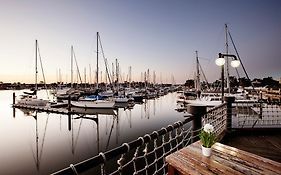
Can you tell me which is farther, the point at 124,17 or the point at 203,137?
the point at 124,17

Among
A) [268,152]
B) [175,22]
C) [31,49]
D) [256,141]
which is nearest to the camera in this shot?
[268,152]

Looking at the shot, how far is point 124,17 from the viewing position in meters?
24.3

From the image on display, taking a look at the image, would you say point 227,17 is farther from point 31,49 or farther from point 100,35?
point 31,49

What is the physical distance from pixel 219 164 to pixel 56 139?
56.9ft

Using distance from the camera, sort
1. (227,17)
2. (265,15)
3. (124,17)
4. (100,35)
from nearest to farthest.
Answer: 1. (265,15)
2. (227,17)
3. (124,17)
4. (100,35)

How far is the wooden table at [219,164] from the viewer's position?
7.66ft

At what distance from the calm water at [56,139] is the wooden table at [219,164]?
35.1 feet

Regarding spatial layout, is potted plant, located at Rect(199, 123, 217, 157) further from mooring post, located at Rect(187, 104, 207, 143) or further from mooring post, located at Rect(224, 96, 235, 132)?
mooring post, located at Rect(224, 96, 235, 132)

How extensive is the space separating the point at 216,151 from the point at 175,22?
25097mm

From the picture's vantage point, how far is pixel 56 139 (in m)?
17.2

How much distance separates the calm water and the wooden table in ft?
35.1

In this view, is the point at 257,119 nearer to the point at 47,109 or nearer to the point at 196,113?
the point at 196,113

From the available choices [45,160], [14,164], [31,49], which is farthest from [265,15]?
[31,49]

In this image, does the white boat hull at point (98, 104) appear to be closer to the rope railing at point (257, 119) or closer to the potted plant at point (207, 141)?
the rope railing at point (257, 119)
